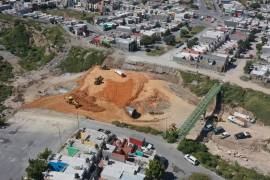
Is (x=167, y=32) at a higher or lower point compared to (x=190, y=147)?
higher

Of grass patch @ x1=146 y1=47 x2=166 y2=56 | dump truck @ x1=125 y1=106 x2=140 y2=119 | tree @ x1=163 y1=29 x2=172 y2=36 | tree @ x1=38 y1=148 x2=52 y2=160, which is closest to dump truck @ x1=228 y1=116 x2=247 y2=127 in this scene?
dump truck @ x1=125 y1=106 x2=140 y2=119

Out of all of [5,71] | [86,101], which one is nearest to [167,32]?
[86,101]

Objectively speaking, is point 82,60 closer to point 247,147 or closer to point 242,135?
point 242,135

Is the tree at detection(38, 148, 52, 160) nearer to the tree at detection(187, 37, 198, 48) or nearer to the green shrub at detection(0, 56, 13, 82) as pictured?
the green shrub at detection(0, 56, 13, 82)

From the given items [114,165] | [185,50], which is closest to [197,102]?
[185,50]

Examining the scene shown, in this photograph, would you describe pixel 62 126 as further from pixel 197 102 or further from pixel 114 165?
pixel 197 102

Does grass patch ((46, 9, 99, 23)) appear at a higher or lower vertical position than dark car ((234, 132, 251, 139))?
higher
